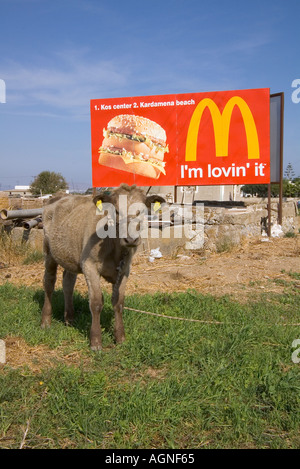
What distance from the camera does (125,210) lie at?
4.59 m

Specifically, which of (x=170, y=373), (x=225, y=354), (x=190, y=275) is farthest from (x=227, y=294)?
(x=170, y=373)

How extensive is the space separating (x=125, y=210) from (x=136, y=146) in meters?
9.47

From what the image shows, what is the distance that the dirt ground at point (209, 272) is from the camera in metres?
8.03

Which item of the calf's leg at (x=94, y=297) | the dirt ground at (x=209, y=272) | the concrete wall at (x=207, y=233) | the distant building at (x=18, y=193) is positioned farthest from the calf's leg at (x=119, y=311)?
the distant building at (x=18, y=193)

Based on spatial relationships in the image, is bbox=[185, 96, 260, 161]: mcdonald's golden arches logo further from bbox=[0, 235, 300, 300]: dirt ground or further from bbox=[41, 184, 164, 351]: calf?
bbox=[41, 184, 164, 351]: calf

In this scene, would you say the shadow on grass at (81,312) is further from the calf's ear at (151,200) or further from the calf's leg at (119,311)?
the calf's ear at (151,200)

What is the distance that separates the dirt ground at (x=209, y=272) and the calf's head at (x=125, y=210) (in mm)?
3124

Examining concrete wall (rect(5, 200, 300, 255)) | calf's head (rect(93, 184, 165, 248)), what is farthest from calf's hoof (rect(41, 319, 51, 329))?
concrete wall (rect(5, 200, 300, 255))

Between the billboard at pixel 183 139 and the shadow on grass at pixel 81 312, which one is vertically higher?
the billboard at pixel 183 139

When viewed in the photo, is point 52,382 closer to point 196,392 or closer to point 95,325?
point 95,325

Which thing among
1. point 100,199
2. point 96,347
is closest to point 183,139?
point 100,199

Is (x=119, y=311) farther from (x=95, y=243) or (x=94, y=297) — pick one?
(x=95, y=243)

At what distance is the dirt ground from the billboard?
3085mm

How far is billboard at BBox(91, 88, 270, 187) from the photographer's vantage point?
13203 mm
